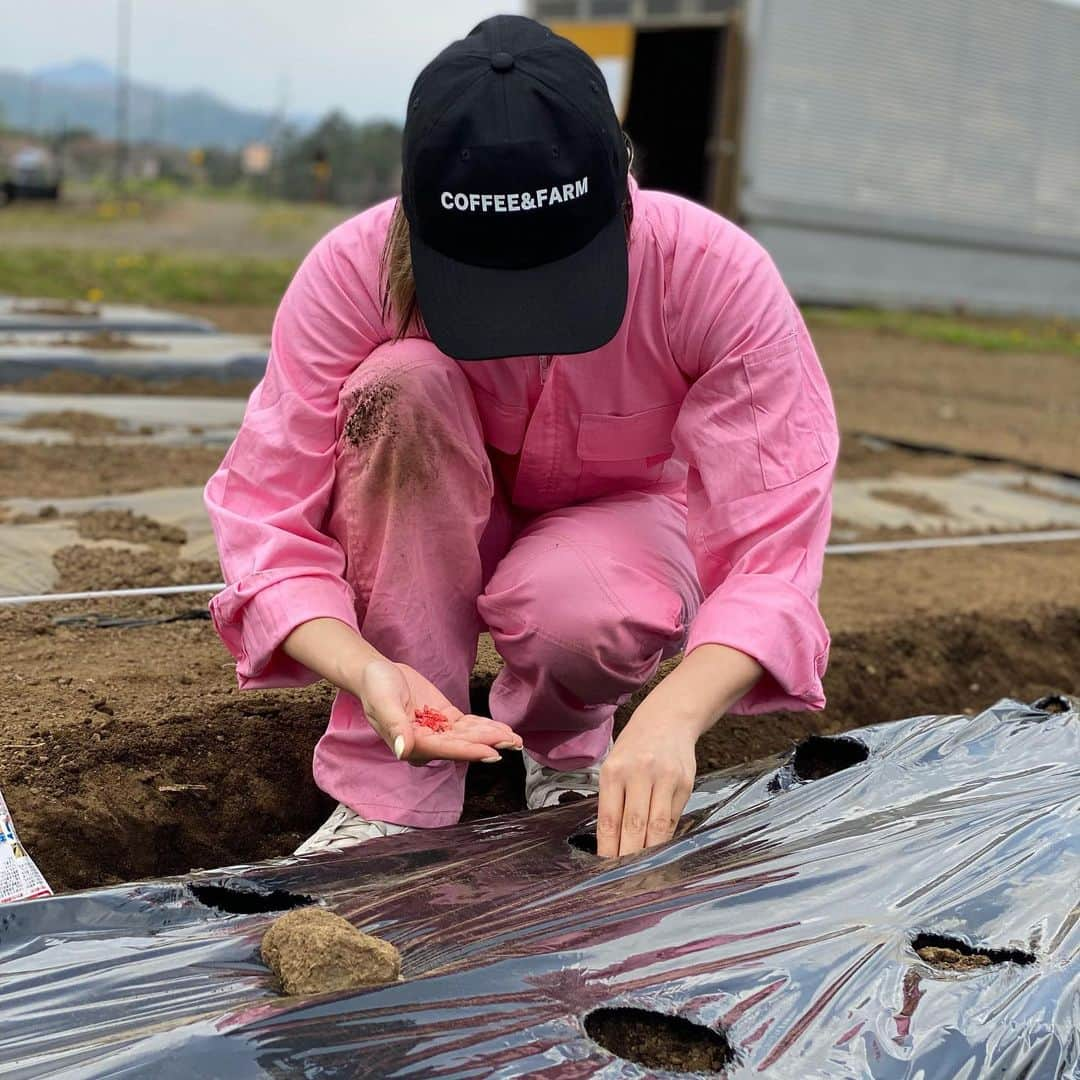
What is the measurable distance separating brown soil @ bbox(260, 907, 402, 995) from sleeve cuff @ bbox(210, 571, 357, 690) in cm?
37

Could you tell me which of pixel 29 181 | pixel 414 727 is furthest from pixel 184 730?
pixel 29 181

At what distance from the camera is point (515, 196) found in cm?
118

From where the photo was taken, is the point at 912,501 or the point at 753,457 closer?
the point at 753,457

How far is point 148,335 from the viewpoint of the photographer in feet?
15.7

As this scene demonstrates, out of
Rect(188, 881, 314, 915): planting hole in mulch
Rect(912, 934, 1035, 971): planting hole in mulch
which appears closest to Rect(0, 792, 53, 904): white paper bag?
Rect(188, 881, 314, 915): planting hole in mulch

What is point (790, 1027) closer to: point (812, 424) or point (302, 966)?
point (302, 966)

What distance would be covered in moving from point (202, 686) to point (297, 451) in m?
0.51

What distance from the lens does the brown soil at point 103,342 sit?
4.27 m

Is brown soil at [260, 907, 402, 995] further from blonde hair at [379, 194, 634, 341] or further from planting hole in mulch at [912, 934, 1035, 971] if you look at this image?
blonde hair at [379, 194, 634, 341]

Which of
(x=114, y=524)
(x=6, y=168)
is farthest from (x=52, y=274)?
(x=6, y=168)

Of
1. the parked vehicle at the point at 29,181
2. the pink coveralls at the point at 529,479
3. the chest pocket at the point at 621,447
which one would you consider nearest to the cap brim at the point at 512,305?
the pink coveralls at the point at 529,479

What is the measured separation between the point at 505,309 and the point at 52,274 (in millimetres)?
5973

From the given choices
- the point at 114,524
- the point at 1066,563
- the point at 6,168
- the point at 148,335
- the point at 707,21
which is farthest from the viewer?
the point at 6,168

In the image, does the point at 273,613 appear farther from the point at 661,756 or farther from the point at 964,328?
the point at 964,328
